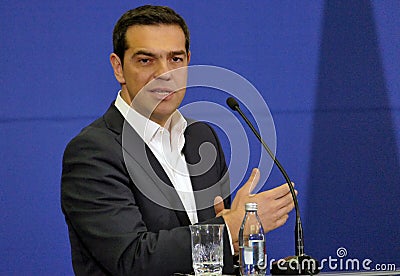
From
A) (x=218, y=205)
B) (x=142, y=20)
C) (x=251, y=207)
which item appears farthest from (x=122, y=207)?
(x=142, y=20)

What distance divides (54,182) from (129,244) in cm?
116

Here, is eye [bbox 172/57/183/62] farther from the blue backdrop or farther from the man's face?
the blue backdrop

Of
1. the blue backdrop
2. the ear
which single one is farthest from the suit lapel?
the blue backdrop

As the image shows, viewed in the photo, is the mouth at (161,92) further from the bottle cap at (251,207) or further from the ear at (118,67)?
the bottle cap at (251,207)

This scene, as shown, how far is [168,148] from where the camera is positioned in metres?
2.32

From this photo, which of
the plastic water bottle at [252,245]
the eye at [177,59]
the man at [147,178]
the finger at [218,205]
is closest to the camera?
the plastic water bottle at [252,245]

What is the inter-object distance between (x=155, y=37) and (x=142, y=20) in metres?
0.08

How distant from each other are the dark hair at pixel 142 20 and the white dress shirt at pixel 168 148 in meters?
0.20

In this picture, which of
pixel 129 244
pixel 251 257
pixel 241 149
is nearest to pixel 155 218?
pixel 129 244

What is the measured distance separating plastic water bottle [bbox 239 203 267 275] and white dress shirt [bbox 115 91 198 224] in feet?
1.14

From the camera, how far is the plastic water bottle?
1.83m

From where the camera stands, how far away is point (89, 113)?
Result: 3100mm

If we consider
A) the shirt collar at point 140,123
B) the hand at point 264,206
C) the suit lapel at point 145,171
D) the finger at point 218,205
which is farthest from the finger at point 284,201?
the shirt collar at point 140,123

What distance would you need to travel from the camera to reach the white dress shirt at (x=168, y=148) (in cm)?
224
